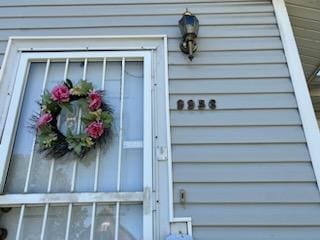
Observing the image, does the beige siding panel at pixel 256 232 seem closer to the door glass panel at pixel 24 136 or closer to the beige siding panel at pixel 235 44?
the door glass panel at pixel 24 136

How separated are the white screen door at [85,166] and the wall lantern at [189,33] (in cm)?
29

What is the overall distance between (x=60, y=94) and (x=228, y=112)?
1.13 metres

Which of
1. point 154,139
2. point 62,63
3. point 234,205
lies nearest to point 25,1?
point 62,63

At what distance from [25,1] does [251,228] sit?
2.37 meters

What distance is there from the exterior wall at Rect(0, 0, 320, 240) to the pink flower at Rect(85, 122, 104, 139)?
0.46 metres

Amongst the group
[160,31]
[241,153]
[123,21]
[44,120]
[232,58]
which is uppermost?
[123,21]

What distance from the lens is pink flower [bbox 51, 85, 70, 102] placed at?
2.10m

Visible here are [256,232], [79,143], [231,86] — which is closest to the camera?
[256,232]

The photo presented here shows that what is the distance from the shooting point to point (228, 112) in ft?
6.94

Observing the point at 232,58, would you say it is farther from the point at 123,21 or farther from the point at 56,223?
the point at 56,223

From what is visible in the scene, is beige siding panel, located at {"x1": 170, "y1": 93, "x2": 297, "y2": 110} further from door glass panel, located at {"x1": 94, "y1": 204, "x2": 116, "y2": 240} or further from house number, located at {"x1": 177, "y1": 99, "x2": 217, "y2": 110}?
door glass panel, located at {"x1": 94, "y1": 204, "x2": 116, "y2": 240}

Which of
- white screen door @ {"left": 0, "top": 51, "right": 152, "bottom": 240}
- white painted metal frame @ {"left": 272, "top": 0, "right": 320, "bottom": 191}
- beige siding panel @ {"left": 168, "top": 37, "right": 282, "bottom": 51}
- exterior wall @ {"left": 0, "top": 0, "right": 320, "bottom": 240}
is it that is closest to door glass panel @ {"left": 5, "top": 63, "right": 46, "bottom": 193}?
white screen door @ {"left": 0, "top": 51, "right": 152, "bottom": 240}

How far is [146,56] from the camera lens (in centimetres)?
229

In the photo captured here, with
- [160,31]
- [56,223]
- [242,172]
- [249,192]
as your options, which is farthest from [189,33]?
[56,223]
